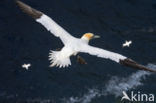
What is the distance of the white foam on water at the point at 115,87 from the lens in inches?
968

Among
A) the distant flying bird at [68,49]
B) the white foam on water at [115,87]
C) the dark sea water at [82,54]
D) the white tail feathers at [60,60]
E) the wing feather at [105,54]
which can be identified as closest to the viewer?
the wing feather at [105,54]

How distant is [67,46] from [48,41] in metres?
3.48

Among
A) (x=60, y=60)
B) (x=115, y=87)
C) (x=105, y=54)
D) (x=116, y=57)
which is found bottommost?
(x=115, y=87)

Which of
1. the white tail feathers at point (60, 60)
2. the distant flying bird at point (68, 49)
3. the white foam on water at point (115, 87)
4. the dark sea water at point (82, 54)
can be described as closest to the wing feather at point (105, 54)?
the distant flying bird at point (68, 49)

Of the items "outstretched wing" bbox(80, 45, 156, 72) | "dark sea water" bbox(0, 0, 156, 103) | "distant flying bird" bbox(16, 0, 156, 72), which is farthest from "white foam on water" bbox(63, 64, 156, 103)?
"outstretched wing" bbox(80, 45, 156, 72)

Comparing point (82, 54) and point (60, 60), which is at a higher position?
point (82, 54)

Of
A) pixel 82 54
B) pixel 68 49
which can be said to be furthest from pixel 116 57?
pixel 82 54

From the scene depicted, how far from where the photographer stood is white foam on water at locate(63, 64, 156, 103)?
24594 millimetres

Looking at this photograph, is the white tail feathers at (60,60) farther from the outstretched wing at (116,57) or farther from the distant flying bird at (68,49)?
the outstretched wing at (116,57)

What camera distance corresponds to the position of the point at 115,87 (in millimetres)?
25000

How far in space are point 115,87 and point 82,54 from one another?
278 centimetres

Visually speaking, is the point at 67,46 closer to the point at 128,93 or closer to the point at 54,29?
the point at 54,29

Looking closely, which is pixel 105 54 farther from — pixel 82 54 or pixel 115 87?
pixel 82 54

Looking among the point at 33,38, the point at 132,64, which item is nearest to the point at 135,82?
the point at 132,64
